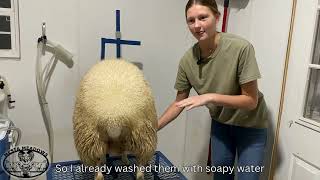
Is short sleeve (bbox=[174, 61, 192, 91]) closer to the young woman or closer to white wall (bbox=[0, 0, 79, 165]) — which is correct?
the young woman

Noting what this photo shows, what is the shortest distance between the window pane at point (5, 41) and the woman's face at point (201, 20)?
108cm

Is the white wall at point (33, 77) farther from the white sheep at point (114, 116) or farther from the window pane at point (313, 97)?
the window pane at point (313, 97)

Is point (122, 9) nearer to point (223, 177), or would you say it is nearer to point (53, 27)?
point (53, 27)

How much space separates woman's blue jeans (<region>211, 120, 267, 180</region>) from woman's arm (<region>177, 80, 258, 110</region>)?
0.64ft

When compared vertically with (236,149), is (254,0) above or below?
above

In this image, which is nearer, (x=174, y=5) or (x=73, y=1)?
(x=73, y=1)

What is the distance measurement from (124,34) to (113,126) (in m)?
1.06

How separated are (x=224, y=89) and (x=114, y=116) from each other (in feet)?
1.98

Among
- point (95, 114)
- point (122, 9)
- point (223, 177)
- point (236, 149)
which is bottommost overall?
point (223, 177)

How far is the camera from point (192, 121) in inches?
90.4

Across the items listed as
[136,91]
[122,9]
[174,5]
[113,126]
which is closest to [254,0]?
[174,5]

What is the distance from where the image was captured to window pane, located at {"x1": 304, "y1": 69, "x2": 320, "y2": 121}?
4.82ft

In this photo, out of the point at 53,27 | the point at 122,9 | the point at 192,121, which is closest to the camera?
the point at 53,27

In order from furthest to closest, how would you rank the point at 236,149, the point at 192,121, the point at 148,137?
1. the point at 192,121
2. the point at 236,149
3. the point at 148,137
